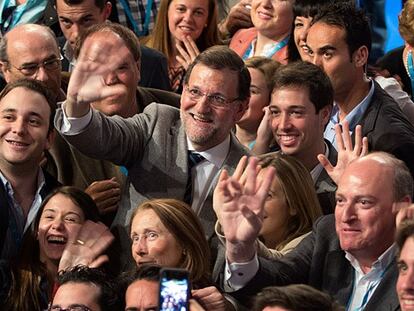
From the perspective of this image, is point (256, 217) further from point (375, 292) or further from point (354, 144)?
point (354, 144)

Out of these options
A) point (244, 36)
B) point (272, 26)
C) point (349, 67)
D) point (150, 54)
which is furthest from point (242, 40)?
point (349, 67)

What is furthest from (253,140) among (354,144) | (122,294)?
(122,294)

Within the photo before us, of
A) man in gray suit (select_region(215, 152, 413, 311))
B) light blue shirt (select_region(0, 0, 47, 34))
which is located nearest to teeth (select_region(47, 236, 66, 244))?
man in gray suit (select_region(215, 152, 413, 311))

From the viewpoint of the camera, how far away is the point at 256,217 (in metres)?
5.80

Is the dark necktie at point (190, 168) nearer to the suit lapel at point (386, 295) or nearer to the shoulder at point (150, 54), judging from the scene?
the suit lapel at point (386, 295)

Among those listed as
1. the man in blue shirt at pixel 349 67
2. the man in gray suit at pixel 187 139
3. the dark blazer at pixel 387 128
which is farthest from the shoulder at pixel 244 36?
the man in gray suit at pixel 187 139

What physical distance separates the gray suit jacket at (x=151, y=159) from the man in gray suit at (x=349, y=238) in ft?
2.40

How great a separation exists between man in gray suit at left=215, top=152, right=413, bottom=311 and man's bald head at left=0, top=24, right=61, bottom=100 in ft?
6.05

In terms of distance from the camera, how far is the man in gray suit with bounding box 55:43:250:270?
6.71m

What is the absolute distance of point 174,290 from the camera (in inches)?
199

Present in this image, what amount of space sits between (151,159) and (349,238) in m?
1.17

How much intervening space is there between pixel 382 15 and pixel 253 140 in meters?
1.84

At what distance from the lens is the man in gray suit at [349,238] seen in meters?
5.81

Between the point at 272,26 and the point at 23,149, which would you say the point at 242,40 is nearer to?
the point at 272,26
